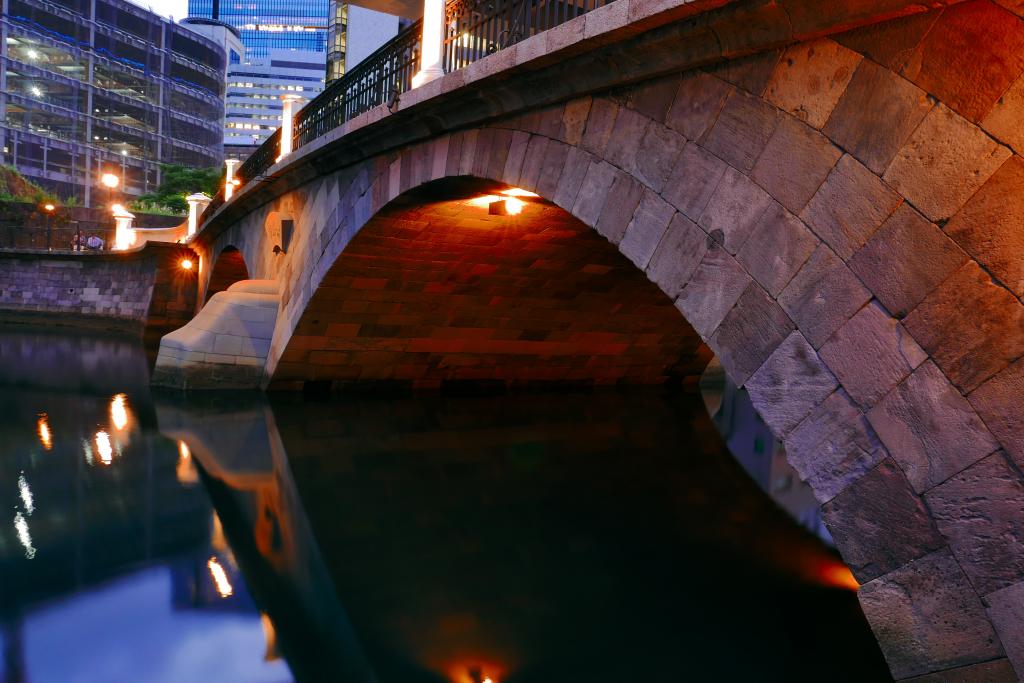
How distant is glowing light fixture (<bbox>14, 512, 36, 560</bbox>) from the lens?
5598mm

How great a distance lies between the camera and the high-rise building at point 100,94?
43.4 m

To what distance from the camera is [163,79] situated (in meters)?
51.9

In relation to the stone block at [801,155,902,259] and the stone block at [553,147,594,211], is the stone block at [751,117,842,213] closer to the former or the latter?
the stone block at [801,155,902,259]

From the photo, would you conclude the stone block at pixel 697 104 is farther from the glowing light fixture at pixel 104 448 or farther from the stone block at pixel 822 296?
the glowing light fixture at pixel 104 448

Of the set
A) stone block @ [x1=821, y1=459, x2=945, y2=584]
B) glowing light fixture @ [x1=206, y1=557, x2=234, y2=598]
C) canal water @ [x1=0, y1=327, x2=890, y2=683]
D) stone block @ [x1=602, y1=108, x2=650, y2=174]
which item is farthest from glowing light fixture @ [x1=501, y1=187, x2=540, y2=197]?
stone block @ [x1=821, y1=459, x2=945, y2=584]

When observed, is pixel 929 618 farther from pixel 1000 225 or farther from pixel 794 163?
pixel 794 163

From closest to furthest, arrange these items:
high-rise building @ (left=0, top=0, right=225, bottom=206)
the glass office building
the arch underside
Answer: the arch underside, high-rise building @ (left=0, top=0, right=225, bottom=206), the glass office building

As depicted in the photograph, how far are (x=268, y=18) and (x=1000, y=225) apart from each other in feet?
507

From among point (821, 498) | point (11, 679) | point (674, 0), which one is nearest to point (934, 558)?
point (821, 498)

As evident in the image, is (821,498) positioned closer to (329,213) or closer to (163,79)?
(329,213)

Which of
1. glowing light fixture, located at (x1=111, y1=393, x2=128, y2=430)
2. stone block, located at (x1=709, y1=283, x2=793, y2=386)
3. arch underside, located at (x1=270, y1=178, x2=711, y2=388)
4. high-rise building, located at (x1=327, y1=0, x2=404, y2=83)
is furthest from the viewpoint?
high-rise building, located at (x1=327, y1=0, x2=404, y2=83)

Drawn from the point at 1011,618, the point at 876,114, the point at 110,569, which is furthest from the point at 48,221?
the point at 1011,618

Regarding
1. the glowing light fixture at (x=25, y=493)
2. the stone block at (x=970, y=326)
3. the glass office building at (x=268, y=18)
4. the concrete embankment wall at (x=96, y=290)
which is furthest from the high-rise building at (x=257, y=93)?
the stone block at (x=970, y=326)

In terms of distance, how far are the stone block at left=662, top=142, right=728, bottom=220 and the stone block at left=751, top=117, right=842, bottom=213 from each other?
312 mm
